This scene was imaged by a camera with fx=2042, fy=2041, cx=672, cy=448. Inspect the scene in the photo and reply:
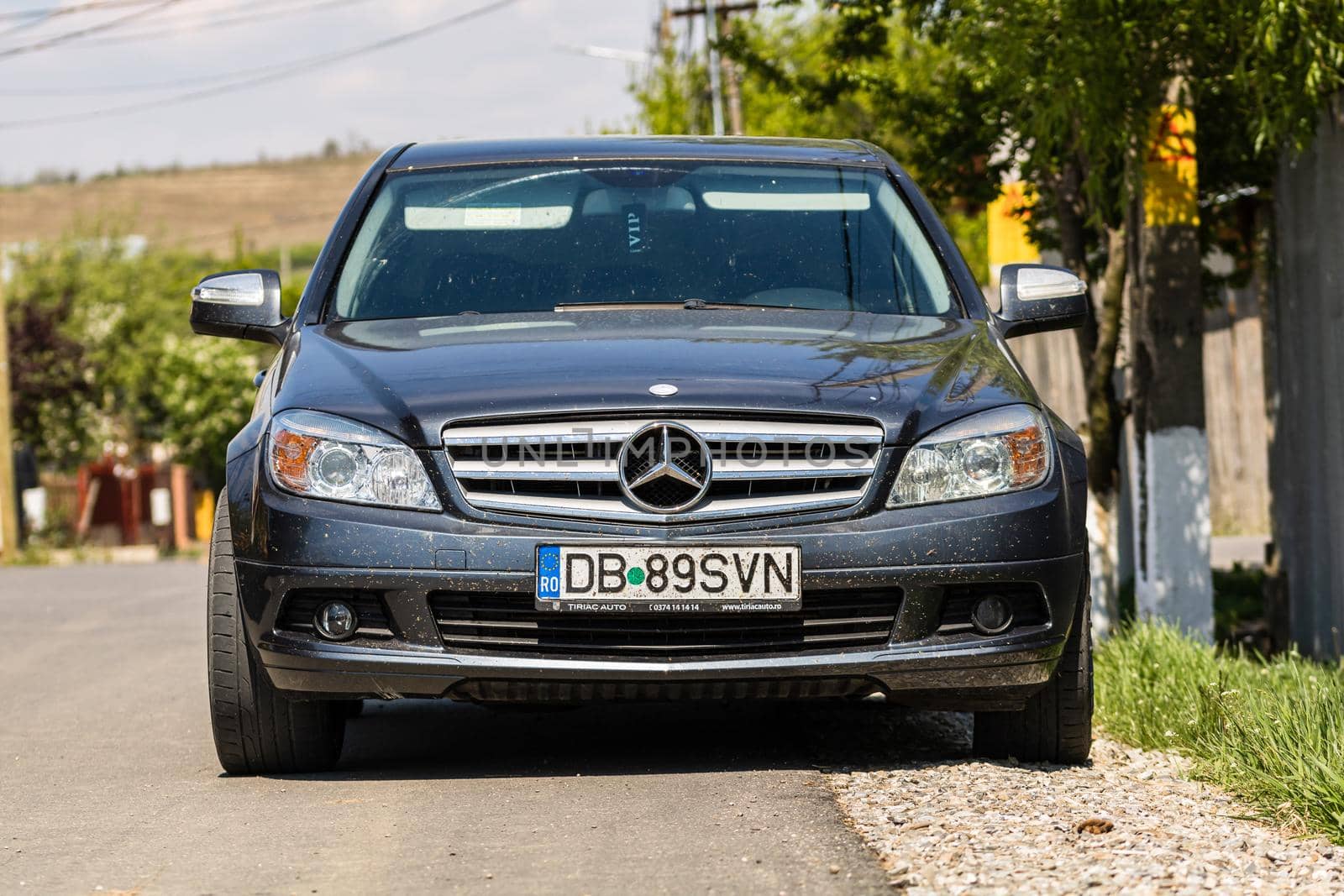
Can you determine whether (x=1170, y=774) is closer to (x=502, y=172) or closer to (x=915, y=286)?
(x=915, y=286)

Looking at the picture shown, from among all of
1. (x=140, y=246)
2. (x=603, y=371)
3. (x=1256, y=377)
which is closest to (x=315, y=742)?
(x=603, y=371)

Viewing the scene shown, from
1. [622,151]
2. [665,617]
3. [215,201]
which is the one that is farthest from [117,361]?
[215,201]

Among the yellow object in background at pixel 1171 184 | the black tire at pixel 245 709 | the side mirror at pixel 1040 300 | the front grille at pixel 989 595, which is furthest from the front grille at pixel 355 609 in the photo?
the yellow object in background at pixel 1171 184

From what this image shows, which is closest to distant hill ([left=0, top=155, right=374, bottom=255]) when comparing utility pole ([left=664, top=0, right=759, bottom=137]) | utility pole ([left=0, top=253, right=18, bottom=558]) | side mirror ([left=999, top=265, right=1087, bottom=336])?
utility pole ([left=664, top=0, right=759, bottom=137])

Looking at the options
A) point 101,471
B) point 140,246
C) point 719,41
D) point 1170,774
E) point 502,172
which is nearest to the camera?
point 1170,774

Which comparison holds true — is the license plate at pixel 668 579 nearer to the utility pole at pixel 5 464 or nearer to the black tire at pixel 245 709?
the black tire at pixel 245 709

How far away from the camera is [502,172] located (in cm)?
636

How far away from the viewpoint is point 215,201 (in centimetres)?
12850

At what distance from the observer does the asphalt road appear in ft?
13.2

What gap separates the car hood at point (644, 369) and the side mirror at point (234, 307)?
1.12 feet

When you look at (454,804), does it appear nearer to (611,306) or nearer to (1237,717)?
(611,306)

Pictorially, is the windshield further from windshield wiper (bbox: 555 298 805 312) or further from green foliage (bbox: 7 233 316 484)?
green foliage (bbox: 7 233 316 484)

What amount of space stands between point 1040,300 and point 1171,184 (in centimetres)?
363

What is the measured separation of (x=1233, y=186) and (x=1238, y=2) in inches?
118
